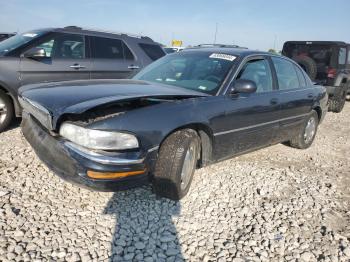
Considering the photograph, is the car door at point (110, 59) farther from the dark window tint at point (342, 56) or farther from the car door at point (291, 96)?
the dark window tint at point (342, 56)

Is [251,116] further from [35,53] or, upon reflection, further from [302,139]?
[35,53]

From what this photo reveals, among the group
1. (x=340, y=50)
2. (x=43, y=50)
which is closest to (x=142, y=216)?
(x=43, y=50)

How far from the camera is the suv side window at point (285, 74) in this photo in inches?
170

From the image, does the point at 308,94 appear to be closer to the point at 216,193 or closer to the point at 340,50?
the point at 216,193

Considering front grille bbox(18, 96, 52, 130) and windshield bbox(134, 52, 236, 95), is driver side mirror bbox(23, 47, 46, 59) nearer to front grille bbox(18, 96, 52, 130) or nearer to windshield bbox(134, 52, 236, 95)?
windshield bbox(134, 52, 236, 95)

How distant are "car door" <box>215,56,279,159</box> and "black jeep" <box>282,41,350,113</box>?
5.00 metres

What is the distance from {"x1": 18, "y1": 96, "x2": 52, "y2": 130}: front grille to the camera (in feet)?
8.43

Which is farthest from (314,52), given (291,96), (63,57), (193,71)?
(63,57)

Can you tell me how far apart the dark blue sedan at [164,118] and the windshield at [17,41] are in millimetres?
1871

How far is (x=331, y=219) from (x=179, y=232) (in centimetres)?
149

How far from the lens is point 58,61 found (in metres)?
5.17

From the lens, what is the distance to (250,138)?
3.82 m

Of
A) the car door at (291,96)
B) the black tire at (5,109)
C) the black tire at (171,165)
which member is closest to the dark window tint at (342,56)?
the car door at (291,96)

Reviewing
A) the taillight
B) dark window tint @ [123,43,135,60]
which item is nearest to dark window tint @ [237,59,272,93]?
dark window tint @ [123,43,135,60]
